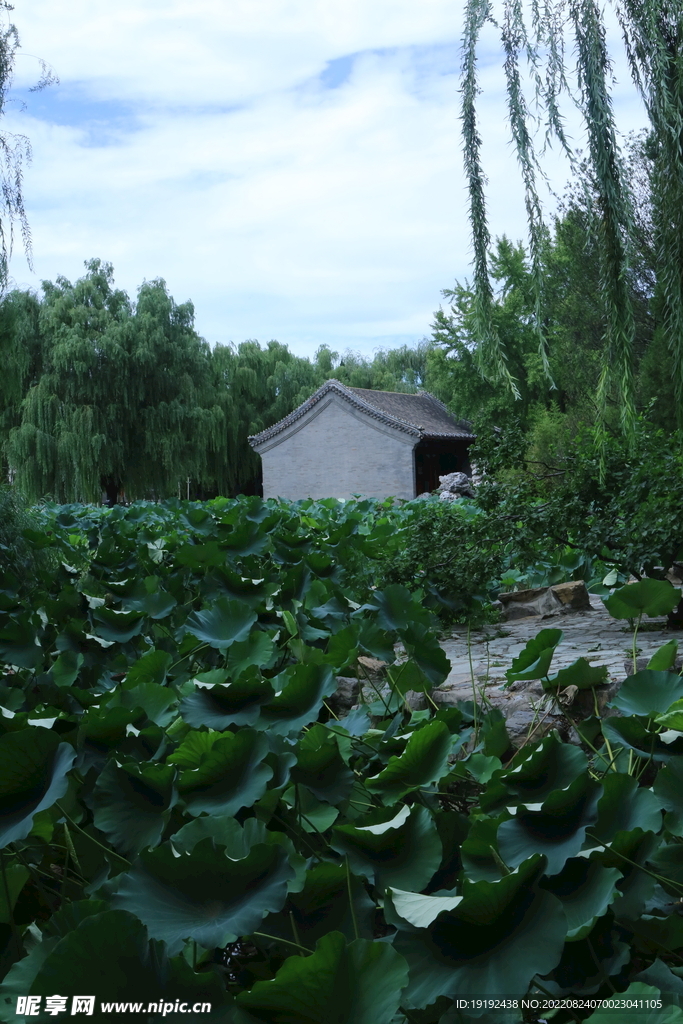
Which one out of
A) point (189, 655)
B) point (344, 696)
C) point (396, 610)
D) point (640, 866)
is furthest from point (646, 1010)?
point (344, 696)

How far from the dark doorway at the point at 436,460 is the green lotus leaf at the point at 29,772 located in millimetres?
21640

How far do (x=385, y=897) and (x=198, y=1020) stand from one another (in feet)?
1.35

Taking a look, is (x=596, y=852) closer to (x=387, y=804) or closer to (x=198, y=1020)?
(x=387, y=804)

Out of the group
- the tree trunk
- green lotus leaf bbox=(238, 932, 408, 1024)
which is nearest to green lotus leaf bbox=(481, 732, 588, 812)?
green lotus leaf bbox=(238, 932, 408, 1024)

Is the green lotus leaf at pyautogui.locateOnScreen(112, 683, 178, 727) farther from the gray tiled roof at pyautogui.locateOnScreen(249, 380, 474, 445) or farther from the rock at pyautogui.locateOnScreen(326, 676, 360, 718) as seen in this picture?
the gray tiled roof at pyautogui.locateOnScreen(249, 380, 474, 445)

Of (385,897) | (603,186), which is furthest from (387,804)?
(603,186)

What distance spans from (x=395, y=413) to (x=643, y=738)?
2270 centimetres

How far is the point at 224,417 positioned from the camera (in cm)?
2323

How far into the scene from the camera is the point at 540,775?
166 centimetres

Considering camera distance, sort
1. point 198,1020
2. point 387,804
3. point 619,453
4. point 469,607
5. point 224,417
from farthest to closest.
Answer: point 224,417 → point 469,607 → point 619,453 → point 387,804 → point 198,1020

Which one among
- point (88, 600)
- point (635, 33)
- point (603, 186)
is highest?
point (635, 33)

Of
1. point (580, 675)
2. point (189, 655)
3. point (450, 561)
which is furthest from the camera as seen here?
point (450, 561)

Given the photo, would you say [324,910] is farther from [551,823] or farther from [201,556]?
[201,556]

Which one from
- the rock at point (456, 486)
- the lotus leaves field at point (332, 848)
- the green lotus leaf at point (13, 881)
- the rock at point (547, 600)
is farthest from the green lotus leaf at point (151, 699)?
the rock at point (456, 486)
